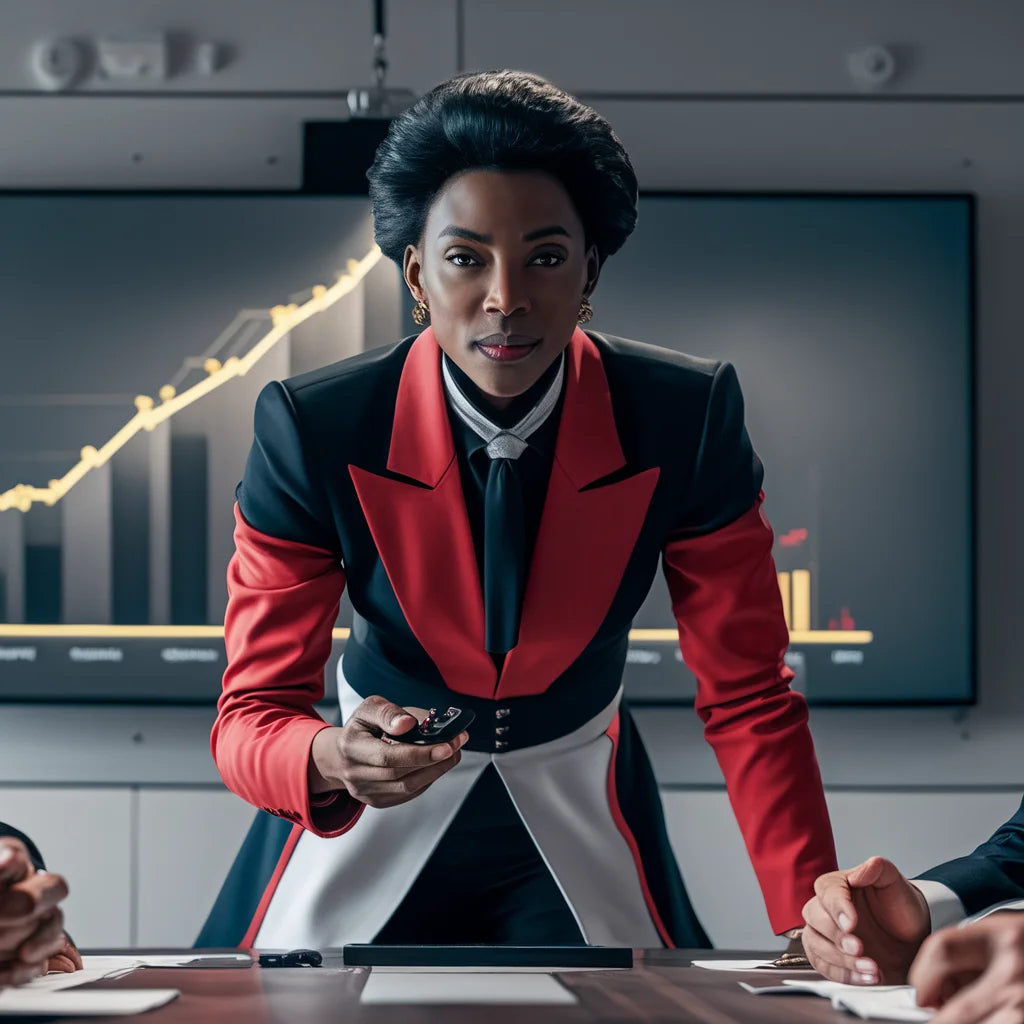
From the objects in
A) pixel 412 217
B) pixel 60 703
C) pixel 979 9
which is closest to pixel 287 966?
pixel 412 217

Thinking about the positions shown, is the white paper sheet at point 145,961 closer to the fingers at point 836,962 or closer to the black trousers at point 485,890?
the black trousers at point 485,890

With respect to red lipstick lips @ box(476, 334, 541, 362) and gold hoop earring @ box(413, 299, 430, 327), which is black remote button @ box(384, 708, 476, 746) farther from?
gold hoop earring @ box(413, 299, 430, 327)

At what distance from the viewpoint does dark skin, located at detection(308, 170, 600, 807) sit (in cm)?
129

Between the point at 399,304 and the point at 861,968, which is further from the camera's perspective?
the point at 399,304

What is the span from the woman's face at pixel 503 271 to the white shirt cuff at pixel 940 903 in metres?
0.65

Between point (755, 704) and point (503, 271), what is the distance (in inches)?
22.6

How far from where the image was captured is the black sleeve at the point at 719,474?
57.2 inches

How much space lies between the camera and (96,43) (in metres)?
2.95

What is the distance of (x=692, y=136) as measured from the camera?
9.73 ft

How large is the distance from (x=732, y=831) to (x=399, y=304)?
1460 millimetres

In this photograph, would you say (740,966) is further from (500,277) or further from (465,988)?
(500,277)

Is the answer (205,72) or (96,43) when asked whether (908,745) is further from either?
(96,43)

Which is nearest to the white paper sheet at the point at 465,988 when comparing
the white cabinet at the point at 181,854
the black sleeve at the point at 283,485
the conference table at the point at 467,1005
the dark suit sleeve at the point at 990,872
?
the conference table at the point at 467,1005

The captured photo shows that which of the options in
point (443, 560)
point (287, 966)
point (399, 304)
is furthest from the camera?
point (399, 304)
